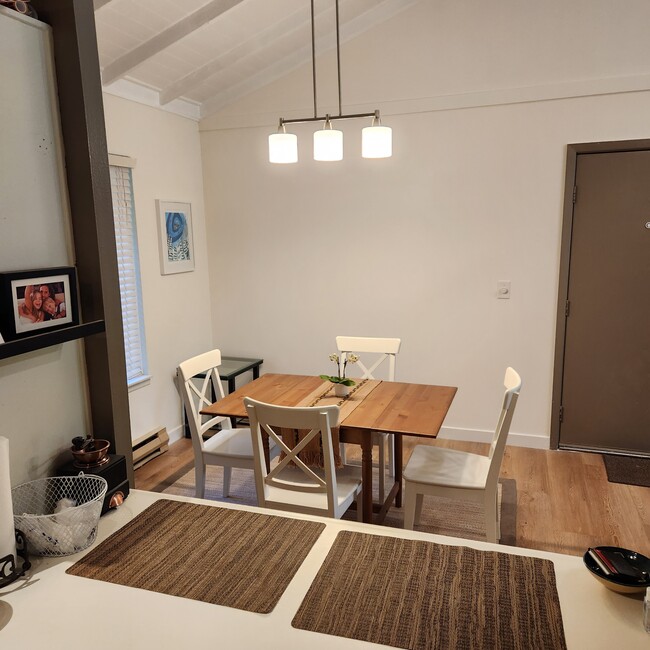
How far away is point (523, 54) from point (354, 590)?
3.61 meters

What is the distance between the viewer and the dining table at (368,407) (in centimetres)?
254

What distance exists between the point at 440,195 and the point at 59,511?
3265 mm

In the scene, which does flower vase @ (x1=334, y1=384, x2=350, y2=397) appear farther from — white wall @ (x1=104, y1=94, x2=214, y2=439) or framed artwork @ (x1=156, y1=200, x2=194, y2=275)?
framed artwork @ (x1=156, y1=200, x2=194, y2=275)

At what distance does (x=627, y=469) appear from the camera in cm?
368

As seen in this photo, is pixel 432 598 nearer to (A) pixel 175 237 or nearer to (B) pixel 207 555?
(B) pixel 207 555

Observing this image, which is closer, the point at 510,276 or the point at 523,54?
the point at 523,54

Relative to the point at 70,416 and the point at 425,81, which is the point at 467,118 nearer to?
the point at 425,81

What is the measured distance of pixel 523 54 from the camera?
369 centimetres

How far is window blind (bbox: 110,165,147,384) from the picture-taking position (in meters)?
3.65

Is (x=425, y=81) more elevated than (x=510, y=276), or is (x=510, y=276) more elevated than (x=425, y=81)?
(x=425, y=81)

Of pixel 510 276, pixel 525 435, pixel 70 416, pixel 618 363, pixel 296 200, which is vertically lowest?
pixel 525 435

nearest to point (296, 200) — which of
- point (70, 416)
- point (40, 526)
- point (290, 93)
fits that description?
point (290, 93)

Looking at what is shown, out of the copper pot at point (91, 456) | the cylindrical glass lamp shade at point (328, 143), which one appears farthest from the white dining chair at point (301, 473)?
the cylindrical glass lamp shade at point (328, 143)

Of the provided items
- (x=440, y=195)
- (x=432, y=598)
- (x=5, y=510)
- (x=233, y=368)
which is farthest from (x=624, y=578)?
(x=233, y=368)
